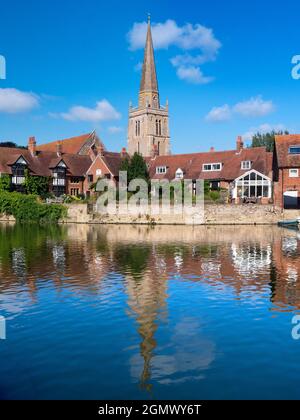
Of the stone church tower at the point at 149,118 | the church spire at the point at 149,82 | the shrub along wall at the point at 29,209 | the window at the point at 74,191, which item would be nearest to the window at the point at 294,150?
the shrub along wall at the point at 29,209

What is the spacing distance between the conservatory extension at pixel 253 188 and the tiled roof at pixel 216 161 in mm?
1620

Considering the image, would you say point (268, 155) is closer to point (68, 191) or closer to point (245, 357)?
point (68, 191)

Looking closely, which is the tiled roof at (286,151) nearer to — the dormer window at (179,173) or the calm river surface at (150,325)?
the dormer window at (179,173)

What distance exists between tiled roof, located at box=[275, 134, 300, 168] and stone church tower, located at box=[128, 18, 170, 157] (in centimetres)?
4601

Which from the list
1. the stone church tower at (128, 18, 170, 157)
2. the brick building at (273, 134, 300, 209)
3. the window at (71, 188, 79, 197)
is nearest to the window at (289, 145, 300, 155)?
the brick building at (273, 134, 300, 209)

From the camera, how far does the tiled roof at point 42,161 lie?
64.4 meters

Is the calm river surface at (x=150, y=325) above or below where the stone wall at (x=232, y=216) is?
below

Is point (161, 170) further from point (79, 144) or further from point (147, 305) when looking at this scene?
point (147, 305)

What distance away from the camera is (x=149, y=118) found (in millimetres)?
103312

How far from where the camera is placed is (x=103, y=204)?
54.1 metres

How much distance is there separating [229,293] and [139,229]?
28707mm

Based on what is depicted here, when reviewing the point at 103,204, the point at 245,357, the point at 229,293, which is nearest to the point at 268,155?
the point at 103,204

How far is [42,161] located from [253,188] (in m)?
31.6

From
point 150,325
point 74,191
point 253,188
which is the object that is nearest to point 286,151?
point 253,188
